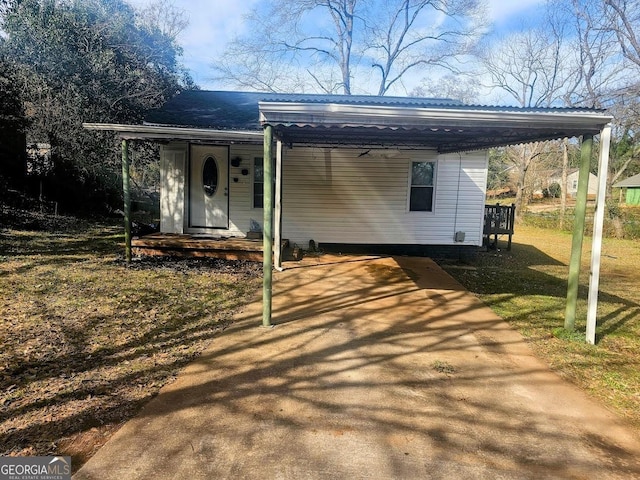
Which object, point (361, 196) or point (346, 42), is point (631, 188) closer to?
point (346, 42)

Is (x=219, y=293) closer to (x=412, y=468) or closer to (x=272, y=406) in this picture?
(x=272, y=406)

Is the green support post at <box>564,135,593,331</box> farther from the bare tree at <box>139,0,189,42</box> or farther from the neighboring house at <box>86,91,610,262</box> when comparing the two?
the bare tree at <box>139,0,189,42</box>

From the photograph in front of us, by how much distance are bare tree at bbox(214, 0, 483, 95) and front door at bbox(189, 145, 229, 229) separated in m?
15.6

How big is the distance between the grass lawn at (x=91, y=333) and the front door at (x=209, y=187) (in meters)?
1.97

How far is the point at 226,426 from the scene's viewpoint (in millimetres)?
2750

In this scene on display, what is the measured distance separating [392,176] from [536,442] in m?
7.52

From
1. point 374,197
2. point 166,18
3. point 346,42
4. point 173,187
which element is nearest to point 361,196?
point 374,197

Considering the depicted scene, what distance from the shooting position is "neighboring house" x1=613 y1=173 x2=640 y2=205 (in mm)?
32241

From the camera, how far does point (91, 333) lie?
426cm

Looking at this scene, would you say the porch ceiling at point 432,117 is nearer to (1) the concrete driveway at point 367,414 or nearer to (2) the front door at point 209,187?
(1) the concrete driveway at point 367,414

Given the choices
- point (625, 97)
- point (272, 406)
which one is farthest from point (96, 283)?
point (625, 97)

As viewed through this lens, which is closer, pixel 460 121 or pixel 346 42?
pixel 460 121

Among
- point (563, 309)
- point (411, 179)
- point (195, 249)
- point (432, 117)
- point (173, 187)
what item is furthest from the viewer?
point (411, 179)

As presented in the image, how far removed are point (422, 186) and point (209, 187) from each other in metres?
5.04
